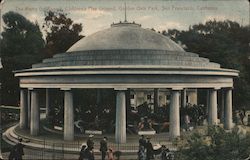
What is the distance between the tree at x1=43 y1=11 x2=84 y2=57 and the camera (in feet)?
55.2

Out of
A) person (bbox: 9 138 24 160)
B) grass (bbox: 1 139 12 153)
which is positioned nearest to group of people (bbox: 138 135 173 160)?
person (bbox: 9 138 24 160)

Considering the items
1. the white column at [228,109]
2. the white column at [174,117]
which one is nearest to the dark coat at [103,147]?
the white column at [174,117]

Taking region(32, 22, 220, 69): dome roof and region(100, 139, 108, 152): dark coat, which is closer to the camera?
region(100, 139, 108, 152): dark coat

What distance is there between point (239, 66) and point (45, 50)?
12.5 meters

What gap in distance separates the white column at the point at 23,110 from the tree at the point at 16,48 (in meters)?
0.41

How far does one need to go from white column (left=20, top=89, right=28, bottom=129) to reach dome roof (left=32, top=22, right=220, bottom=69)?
3.66 meters

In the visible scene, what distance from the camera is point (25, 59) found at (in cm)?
2128

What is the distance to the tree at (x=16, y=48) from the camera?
661 inches

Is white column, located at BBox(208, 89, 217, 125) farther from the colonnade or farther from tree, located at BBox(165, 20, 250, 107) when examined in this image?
tree, located at BBox(165, 20, 250, 107)

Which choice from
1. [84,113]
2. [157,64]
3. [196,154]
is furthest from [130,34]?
[196,154]

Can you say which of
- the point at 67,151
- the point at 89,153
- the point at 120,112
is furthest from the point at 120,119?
the point at 67,151

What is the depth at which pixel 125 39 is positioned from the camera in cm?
2091

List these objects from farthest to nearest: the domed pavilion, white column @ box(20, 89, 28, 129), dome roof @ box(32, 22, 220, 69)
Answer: white column @ box(20, 89, 28, 129) < dome roof @ box(32, 22, 220, 69) < the domed pavilion

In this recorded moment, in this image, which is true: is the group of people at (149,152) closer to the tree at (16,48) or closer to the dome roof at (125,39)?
the dome roof at (125,39)
